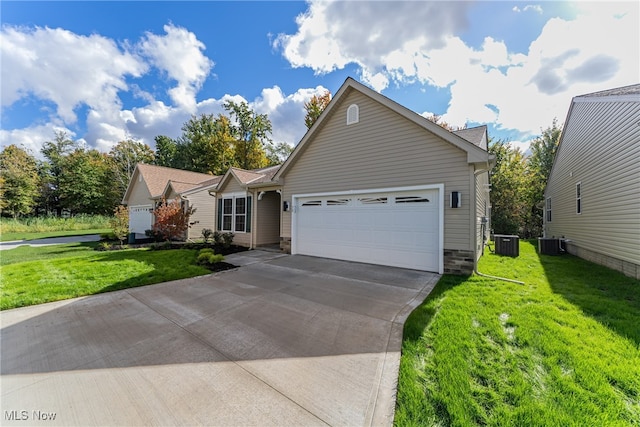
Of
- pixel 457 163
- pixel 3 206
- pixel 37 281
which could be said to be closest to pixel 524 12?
pixel 457 163

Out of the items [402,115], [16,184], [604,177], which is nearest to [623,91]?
[604,177]

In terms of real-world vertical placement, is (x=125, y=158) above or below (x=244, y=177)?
above

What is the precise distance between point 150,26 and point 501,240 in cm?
1639

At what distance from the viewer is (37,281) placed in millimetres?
5922

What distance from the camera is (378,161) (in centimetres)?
770

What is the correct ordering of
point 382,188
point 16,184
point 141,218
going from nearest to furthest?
1. point 382,188
2. point 141,218
3. point 16,184

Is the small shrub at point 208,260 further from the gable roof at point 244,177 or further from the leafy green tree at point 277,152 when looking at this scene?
the leafy green tree at point 277,152

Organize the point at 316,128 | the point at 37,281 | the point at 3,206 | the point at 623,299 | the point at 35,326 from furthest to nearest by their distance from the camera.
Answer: the point at 3,206 < the point at 316,128 < the point at 37,281 < the point at 623,299 < the point at 35,326

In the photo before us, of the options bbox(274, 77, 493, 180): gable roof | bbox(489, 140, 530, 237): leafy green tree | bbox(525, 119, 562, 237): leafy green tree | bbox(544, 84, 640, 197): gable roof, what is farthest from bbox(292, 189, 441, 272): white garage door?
bbox(525, 119, 562, 237): leafy green tree

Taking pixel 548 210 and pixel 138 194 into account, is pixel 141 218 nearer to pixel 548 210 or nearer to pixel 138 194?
pixel 138 194

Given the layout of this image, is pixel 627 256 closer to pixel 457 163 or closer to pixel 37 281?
pixel 457 163

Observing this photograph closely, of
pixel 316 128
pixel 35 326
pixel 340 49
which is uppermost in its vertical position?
pixel 340 49

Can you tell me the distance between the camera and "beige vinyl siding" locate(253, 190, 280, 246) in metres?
11.7

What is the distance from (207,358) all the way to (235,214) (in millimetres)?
10388
